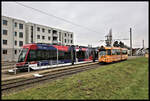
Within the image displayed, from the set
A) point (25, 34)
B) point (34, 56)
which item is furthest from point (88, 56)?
point (25, 34)

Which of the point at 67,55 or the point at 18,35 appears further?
the point at 18,35

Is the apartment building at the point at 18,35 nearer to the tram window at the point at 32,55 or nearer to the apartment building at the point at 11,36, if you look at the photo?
the apartment building at the point at 11,36

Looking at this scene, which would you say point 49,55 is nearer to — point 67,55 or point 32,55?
point 32,55

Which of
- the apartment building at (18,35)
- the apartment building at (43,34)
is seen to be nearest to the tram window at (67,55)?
the apartment building at (18,35)

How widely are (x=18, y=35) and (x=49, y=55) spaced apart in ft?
89.2

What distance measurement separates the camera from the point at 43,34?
151ft

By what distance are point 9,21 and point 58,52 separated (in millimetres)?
26893

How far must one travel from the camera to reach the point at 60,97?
5.03m

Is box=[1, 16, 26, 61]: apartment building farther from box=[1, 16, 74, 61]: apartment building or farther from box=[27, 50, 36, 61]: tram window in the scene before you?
box=[27, 50, 36, 61]: tram window

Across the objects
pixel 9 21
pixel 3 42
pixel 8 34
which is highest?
pixel 9 21

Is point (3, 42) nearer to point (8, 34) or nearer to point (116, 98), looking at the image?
point (8, 34)

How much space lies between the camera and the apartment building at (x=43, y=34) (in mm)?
42344

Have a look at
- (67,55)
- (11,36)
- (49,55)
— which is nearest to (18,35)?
(11,36)

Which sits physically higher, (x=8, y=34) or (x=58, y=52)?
(x=8, y=34)
